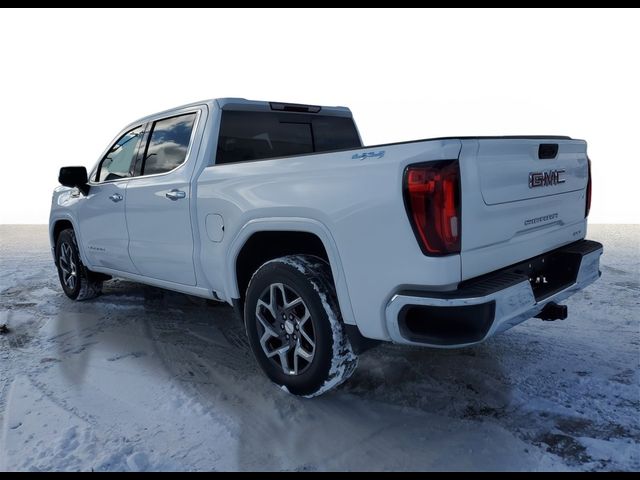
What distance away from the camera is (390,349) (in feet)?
12.5

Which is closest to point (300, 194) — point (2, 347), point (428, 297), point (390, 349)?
point (428, 297)

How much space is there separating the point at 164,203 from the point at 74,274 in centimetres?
268

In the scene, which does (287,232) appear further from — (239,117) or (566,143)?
Result: (566,143)

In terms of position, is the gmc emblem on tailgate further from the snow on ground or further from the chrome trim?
the snow on ground

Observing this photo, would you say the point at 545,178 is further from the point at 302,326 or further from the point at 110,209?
the point at 110,209

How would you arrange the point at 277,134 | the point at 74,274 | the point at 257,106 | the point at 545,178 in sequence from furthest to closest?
the point at 74,274 < the point at 277,134 < the point at 257,106 < the point at 545,178

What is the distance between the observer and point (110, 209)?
15.5 ft

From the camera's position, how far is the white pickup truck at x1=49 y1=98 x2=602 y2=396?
Answer: 2312 millimetres

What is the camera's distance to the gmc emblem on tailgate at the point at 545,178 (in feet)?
9.10

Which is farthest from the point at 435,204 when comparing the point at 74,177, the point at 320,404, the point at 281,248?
the point at 74,177

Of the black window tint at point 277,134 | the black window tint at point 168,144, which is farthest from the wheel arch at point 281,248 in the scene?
the black window tint at point 168,144

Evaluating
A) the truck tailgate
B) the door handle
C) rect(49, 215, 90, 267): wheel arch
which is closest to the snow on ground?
the truck tailgate

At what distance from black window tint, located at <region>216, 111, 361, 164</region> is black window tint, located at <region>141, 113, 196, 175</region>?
33cm

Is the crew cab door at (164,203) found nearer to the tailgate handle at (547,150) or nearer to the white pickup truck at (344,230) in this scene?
the white pickup truck at (344,230)
